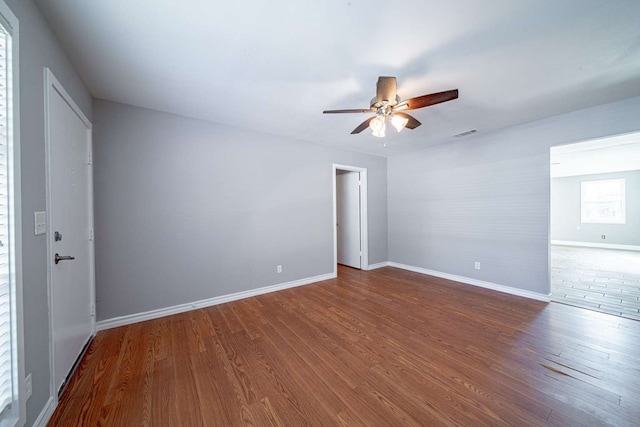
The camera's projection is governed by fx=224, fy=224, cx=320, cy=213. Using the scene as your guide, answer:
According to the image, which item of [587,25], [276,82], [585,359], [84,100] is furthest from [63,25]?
[585,359]

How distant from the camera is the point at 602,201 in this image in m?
6.72

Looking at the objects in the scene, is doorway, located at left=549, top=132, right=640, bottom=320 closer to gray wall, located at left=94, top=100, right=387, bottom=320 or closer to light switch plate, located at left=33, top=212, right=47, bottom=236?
gray wall, located at left=94, top=100, right=387, bottom=320

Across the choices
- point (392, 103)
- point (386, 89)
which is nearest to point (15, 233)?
point (386, 89)

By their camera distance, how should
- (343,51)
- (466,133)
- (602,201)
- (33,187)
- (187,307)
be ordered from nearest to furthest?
(33,187) → (343,51) → (187,307) → (466,133) → (602,201)

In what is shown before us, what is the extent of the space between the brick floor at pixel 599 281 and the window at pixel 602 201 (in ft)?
3.72

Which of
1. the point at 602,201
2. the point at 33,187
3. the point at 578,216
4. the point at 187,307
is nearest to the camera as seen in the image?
the point at 33,187

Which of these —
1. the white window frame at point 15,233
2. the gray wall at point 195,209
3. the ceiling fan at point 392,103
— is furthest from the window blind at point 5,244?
the ceiling fan at point 392,103

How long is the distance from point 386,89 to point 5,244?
242 cm

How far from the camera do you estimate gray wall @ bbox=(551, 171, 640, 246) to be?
6148 mm

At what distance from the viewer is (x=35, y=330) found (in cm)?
123

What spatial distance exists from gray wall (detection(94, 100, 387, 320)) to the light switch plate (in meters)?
1.18

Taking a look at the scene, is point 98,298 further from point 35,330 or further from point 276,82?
point 276,82

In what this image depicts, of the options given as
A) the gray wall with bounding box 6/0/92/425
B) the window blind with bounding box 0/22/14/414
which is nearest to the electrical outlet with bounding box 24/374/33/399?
the gray wall with bounding box 6/0/92/425

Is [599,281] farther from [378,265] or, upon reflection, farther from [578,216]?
[578,216]
